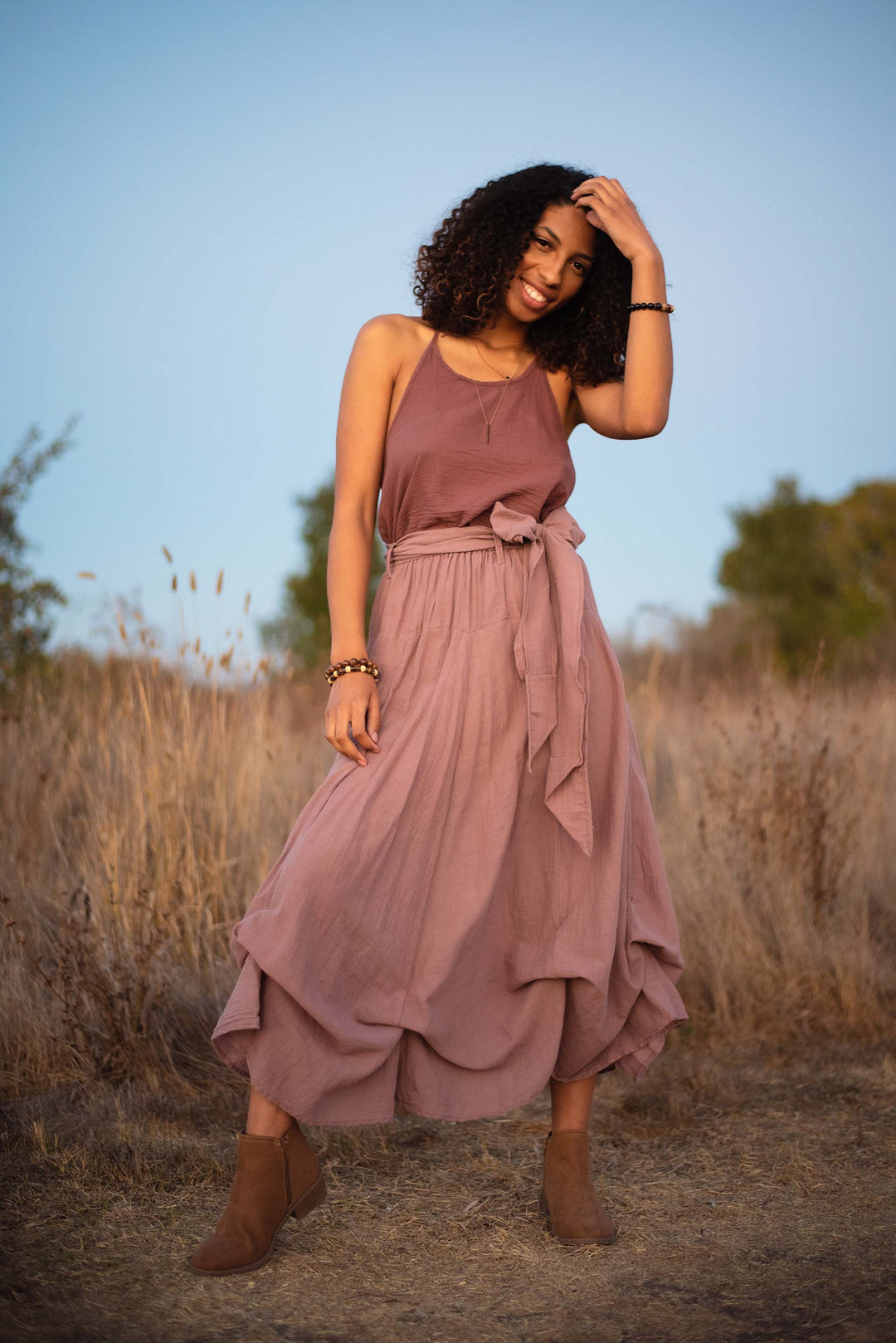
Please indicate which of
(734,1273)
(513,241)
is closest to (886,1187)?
(734,1273)

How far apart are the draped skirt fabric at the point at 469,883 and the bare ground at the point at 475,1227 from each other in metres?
0.30

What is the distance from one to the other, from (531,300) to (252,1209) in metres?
1.92

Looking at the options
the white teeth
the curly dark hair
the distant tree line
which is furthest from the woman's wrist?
the distant tree line

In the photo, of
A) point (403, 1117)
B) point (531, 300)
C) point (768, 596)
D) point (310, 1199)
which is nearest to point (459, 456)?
point (531, 300)

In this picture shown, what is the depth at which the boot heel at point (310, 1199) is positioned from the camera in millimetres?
2059

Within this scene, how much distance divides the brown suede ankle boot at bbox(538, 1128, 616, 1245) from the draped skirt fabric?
15cm

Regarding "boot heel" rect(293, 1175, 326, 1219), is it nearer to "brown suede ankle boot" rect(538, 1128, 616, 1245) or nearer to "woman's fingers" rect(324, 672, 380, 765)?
"brown suede ankle boot" rect(538, 1128, 616, 1245)

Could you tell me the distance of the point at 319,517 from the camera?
17109 mm

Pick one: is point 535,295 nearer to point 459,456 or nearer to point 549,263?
point 549,263

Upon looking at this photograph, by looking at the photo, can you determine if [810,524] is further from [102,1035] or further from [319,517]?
[102,1035]

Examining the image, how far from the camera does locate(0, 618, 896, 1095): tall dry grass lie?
3.14 meters

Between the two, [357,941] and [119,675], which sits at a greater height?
[119,675]

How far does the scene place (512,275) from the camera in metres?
2.49

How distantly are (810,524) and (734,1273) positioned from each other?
1911cm
